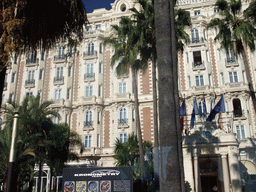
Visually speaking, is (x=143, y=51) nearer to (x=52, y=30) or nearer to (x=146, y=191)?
(x=146, y=191)

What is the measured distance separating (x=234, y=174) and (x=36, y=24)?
57.0 ft

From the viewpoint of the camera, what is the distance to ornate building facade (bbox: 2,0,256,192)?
107 ft

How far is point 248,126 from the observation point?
32.3m

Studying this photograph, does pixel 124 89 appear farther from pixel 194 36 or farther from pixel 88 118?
pixel 194 36

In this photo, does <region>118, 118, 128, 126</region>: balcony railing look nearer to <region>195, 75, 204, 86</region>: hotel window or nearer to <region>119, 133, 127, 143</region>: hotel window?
<region>119, 133, 127, 143</region>: hotel window

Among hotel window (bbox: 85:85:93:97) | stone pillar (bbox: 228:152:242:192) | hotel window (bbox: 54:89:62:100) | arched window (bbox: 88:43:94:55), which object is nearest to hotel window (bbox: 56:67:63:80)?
hotel window (bbox: 54:89:62:100)

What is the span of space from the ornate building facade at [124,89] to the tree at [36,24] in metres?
22.4

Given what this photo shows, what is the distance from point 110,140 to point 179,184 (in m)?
29.3

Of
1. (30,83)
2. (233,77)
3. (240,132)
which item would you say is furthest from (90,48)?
(240,132)

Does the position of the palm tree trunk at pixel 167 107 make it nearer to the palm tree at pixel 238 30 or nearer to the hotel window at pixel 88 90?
the palm tree at pixel 238 30

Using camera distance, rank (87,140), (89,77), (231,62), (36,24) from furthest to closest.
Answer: (89,77), (87,140), (231,62), (36,24)

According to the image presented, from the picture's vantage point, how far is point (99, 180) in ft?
39.8

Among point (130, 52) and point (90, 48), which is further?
point (90, 48)

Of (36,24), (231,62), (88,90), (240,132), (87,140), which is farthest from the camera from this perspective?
(88,90)
